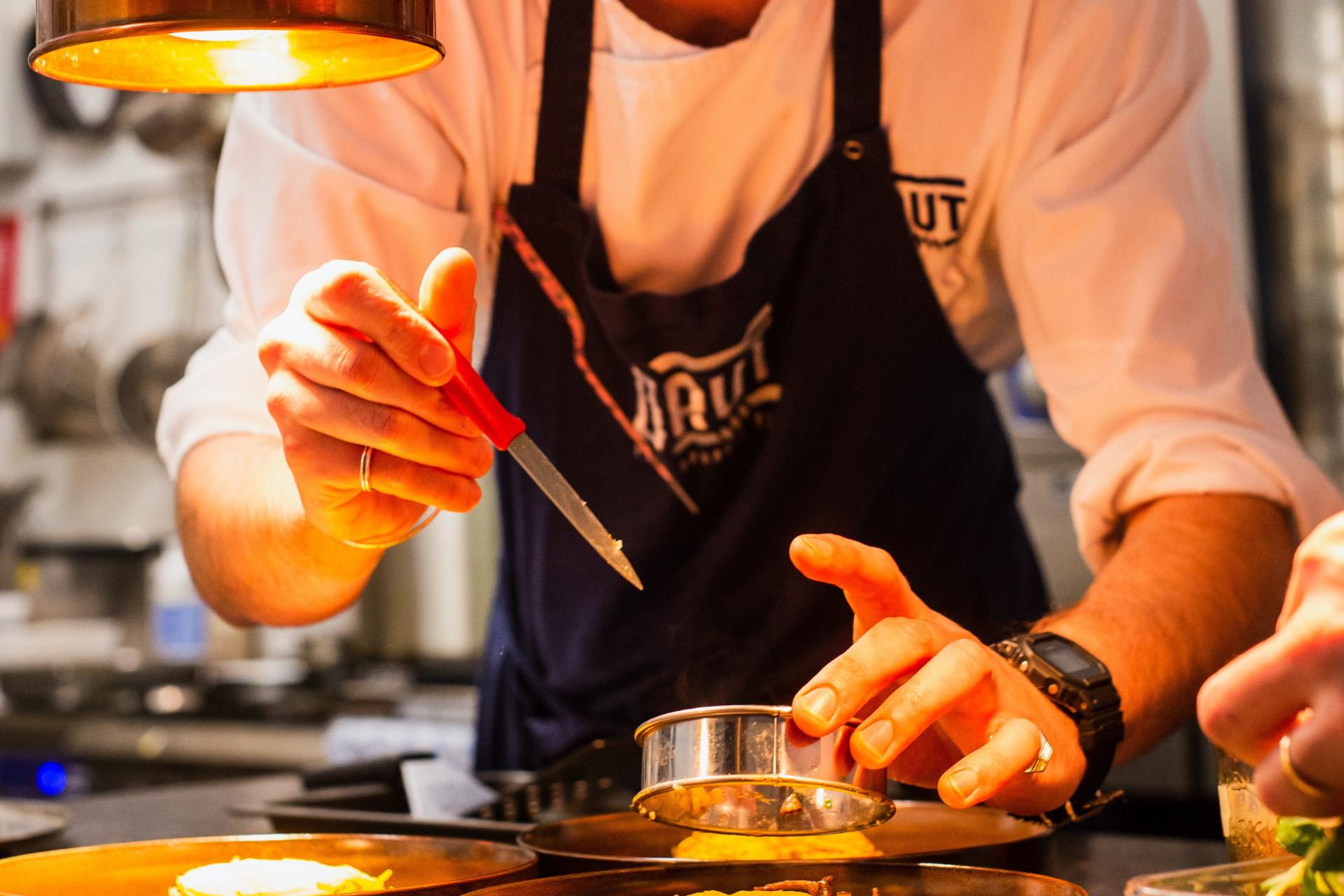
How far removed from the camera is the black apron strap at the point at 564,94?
1.46m

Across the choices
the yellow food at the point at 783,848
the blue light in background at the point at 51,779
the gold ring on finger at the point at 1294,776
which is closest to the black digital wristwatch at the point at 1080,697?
the yellow food at the point at 783,848

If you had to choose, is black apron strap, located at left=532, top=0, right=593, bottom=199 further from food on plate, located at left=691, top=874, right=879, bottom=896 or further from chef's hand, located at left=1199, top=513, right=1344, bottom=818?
chef's hand, located at left=1199, top=513, right=1344, bottom=818

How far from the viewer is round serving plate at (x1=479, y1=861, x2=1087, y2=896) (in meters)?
0.89

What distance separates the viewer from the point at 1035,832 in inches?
39.5

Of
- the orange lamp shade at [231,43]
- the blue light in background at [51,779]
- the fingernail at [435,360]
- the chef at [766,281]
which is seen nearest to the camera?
the orange lamp shade at [231,43]

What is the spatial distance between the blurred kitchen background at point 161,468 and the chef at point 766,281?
30.4 inches

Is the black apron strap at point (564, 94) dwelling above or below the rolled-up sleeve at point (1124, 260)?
above

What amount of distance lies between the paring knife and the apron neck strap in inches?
20.9

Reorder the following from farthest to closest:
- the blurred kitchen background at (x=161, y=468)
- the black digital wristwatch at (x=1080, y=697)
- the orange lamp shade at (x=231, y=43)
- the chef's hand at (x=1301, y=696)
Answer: the blurred kitchen background at (x=161, y=468), the black digital wristwatch at (x=1080, y=697), the orange lamp shade at (x=231, y=43), the chef's hand at (x=1301, y=696)

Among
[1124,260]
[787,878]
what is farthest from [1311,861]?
[1124,260]

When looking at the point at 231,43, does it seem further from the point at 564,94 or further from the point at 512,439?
the point at 564,94

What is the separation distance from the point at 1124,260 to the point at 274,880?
3.29ft

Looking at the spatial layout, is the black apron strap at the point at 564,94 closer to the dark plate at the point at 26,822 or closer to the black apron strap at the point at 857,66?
the black apron strap at the point at 857,66

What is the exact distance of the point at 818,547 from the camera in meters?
0.92
